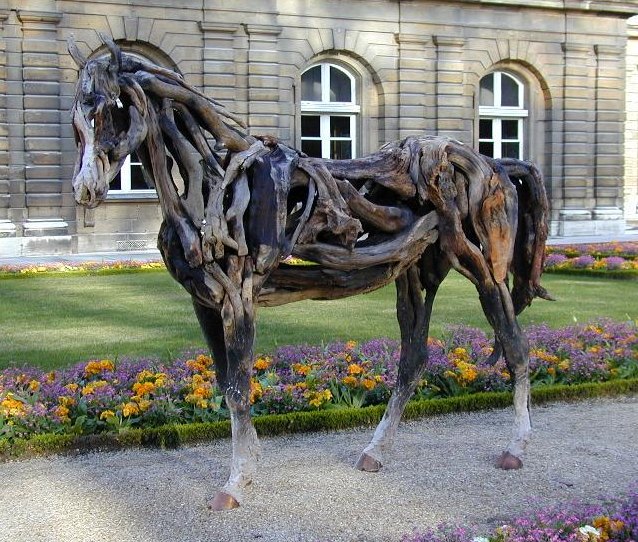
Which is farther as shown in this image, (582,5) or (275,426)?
(582,5)

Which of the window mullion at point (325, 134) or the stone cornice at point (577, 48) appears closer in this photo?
the window mullion at point (325, 134)

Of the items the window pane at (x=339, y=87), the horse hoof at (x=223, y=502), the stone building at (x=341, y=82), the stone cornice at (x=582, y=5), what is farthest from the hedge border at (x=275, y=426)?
the stone cornice at (x=582, y=5)

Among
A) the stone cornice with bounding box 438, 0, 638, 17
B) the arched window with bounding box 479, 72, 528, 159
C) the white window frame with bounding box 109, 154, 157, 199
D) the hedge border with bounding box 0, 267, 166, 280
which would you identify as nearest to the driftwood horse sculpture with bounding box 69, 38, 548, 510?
the hedge border with bounding box 0, 267, 166, 280

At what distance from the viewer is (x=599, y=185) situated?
93.2 ft

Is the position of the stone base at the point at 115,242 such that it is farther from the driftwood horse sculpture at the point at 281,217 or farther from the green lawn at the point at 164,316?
the driftwood horse sculpture at the point at 281,217

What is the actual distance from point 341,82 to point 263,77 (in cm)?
275

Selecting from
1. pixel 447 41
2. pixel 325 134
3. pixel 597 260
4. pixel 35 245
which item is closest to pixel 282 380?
pixel 597 260

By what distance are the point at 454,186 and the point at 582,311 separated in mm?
6927

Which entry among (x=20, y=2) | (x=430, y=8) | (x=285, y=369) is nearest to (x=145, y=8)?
(x=20, y=2)

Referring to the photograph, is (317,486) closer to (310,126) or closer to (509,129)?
(310,126)

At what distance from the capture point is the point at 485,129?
28.1 meters

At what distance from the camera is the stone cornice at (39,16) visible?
71.8 ft

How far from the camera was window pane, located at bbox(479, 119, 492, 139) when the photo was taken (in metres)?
28.1

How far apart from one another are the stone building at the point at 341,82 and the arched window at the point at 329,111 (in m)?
0.03
